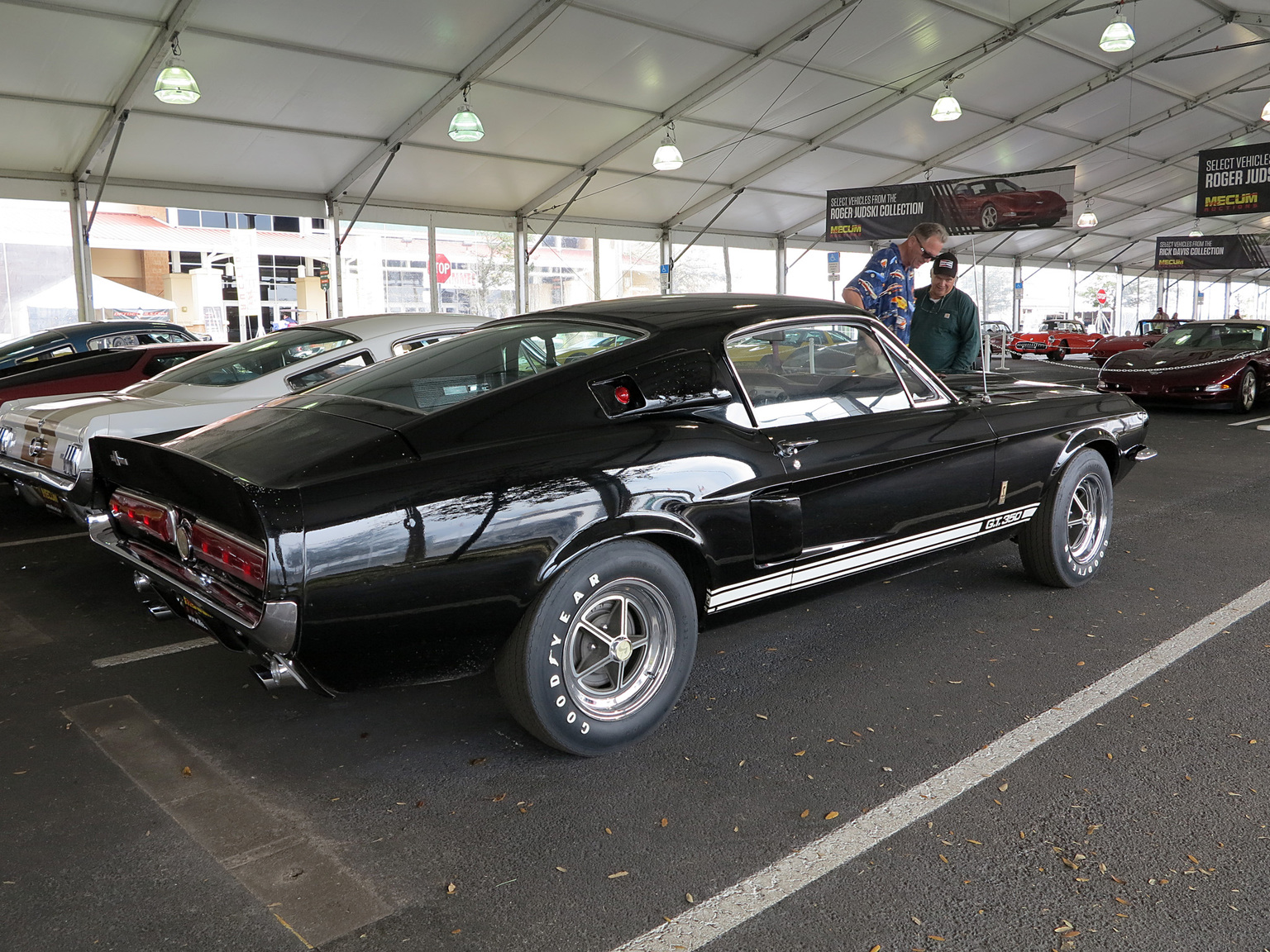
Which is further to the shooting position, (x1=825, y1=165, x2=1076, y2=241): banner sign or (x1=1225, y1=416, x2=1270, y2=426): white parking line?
Result: (x1=825, y1=165, x2=1076, y2=241): banner sign

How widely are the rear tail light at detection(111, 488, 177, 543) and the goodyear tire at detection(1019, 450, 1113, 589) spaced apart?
11.7ft

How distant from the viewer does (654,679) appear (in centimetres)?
301

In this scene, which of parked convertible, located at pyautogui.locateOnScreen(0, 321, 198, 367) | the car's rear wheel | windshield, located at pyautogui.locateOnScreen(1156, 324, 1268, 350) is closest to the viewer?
parked convertible, located at pyautogui.locateOnScreen(0, 321, 198, 367)

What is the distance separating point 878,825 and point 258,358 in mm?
4775

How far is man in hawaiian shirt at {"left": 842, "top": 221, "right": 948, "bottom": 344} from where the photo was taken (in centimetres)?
628

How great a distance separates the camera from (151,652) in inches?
151

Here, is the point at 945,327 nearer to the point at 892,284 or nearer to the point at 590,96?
the point at 892,284

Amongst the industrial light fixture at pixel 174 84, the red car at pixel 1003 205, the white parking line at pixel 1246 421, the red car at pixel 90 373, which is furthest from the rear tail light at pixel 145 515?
the red car at pixel 1003 205

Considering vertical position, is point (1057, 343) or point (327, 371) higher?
point (1057, 343)

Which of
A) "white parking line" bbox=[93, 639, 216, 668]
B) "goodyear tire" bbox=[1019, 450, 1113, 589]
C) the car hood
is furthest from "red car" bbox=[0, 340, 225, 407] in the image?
the car hood

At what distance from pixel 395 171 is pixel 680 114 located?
5.26 m

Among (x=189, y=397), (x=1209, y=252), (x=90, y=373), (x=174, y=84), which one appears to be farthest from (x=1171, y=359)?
(x=1209, y=252)

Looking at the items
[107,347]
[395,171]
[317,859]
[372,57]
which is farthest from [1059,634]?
[395,171]

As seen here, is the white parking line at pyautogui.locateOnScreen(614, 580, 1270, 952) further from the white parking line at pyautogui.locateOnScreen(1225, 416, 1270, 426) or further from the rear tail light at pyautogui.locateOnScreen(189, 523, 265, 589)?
the white parking line at pyautogui.locateOnScreen(1225, 416, 1270, 426)
